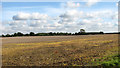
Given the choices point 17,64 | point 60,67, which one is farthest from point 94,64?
point 17,64

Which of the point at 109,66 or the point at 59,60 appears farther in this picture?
the point at 59,60

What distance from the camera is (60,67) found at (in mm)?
8492

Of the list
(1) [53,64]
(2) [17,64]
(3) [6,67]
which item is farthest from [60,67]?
(3) [6,67]

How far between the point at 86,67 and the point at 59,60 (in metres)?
2.26

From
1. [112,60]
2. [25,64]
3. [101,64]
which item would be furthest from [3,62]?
[112,60]

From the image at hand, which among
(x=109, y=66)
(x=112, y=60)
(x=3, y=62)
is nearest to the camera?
(x=109, y=66)

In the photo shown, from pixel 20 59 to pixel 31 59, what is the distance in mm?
878

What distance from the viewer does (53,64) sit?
8859 millimetres

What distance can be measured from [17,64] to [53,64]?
2659 mm

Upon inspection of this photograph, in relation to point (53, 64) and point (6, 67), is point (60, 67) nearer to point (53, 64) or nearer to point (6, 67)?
point (53, 64)

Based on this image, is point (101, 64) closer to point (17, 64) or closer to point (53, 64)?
point (53, 64)

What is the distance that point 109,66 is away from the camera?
8078mm

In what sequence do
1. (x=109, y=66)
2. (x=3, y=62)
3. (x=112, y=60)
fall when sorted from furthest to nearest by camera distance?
(x=3, y=62) < (x=112, y=60) < (x=109, y=66)

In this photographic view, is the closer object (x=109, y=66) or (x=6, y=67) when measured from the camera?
(x=109, y=66)
